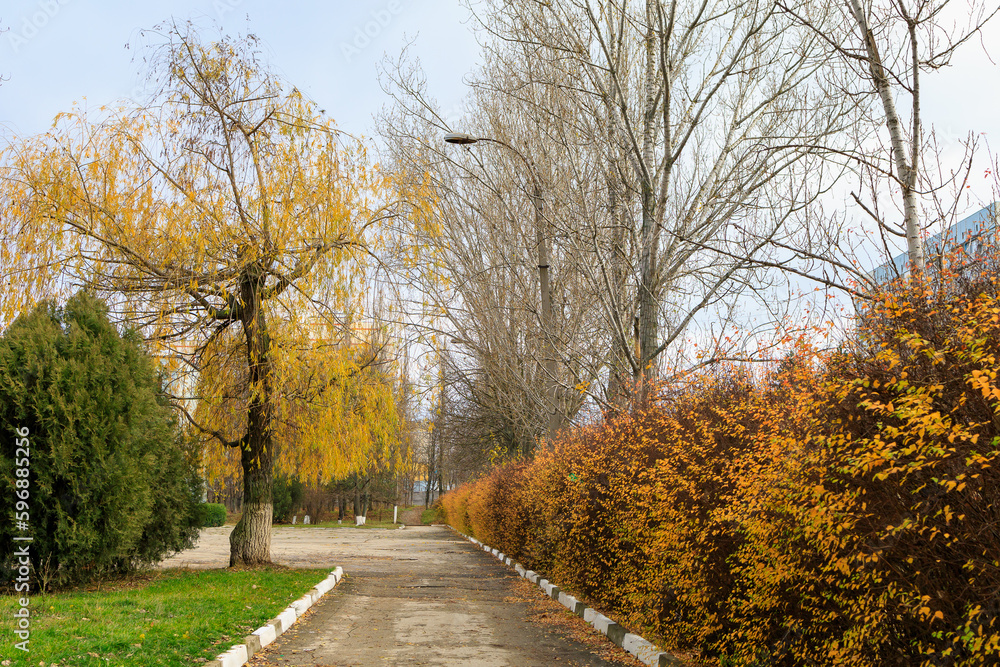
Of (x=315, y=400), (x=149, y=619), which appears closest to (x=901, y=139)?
(x=149, y=619)

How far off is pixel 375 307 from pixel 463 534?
78.3ft

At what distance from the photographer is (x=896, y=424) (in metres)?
3.56

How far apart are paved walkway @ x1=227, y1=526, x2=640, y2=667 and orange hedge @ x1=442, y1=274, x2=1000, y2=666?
1.40 meters

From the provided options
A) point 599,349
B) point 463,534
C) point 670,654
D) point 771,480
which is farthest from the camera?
point 463,534

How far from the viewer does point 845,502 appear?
141 inches

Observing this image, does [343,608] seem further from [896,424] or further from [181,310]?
[896,424]

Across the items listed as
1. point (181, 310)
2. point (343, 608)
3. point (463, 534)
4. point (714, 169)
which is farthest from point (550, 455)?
point (463, 534)

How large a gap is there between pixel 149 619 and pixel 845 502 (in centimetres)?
699

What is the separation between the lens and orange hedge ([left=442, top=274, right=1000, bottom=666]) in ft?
10.0

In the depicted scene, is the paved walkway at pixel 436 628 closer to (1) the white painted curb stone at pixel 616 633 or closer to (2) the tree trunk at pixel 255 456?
(1) the white painted curb stone at pixel 616 633

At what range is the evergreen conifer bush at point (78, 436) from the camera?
929 cm

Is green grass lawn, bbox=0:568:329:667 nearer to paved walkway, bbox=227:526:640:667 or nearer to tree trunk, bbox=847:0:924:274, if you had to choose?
paved walkway, bbox=227:526:640:667

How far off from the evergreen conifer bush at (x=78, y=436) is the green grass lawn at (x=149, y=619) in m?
0.64

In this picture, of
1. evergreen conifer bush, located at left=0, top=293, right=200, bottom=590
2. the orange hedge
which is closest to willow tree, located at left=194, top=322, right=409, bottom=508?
evergreen conifer bush, located at left=0, top=293, right=200, bottom=590
